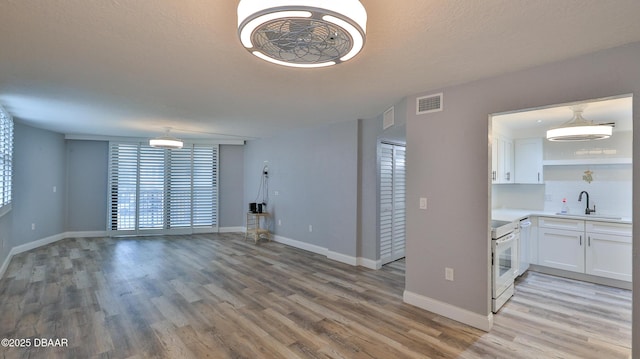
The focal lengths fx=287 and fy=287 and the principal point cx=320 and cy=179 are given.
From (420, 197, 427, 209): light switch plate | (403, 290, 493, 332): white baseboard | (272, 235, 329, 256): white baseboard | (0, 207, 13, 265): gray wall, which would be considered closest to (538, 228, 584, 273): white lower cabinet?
(403, 290, 493, 332): white baseboard

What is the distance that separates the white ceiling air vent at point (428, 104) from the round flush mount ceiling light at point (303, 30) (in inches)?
76.5

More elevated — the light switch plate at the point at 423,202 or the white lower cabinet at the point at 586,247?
the light switch plate at the point at 423,202

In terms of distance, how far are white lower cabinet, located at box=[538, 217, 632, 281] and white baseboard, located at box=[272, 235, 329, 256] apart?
348cm

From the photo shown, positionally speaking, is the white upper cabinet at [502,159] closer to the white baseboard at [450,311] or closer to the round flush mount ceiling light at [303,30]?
the white baseboard at [450,311]

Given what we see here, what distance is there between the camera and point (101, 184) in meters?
6.87

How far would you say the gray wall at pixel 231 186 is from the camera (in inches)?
299

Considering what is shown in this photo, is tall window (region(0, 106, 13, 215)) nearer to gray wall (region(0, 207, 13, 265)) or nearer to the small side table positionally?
gray wall (region(0, 207, 13, 265))

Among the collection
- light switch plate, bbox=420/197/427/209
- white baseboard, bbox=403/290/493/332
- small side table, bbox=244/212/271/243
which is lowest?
white baseboard, bbox=403/290/493/332

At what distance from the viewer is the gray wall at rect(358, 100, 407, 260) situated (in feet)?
15.2

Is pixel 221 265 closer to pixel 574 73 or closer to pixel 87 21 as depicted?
pixel 87 21

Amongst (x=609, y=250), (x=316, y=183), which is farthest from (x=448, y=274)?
(x=316, y=183)

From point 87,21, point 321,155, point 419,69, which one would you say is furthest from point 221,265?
point 419,69

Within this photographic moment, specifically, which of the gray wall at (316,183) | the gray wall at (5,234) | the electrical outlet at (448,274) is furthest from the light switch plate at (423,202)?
the gray wall at (5,234)

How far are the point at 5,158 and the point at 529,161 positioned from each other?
8232mm
